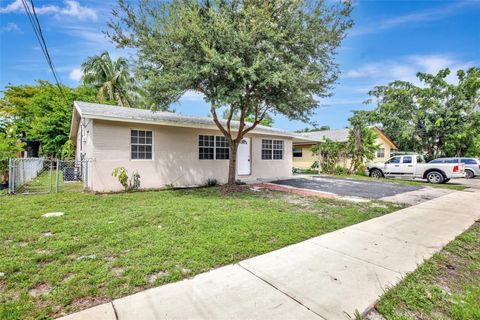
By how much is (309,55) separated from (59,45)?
1069 cm

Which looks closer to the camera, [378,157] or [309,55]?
[309,55]

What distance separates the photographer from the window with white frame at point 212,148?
11.0 metres

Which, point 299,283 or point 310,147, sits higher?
point 310,147

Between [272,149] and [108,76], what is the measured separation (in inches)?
816

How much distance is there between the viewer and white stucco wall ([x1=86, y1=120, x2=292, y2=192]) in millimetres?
8391

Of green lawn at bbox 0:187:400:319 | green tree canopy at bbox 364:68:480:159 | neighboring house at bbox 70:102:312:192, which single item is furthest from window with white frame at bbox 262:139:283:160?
green tree canopy at bbox 364:68:480:159

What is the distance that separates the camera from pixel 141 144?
30.7 ft

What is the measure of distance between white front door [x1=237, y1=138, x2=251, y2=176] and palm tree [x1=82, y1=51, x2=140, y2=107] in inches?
686

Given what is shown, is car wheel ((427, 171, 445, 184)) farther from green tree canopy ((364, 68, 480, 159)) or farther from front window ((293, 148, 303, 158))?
front window ((293, 148, 303, 158))

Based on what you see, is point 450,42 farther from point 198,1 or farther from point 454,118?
point 198,1

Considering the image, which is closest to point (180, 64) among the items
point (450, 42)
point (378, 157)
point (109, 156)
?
point (109, 156)

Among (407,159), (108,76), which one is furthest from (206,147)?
(108,76)

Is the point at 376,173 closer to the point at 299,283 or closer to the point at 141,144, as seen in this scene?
the point at 141,144

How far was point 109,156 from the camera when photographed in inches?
336
